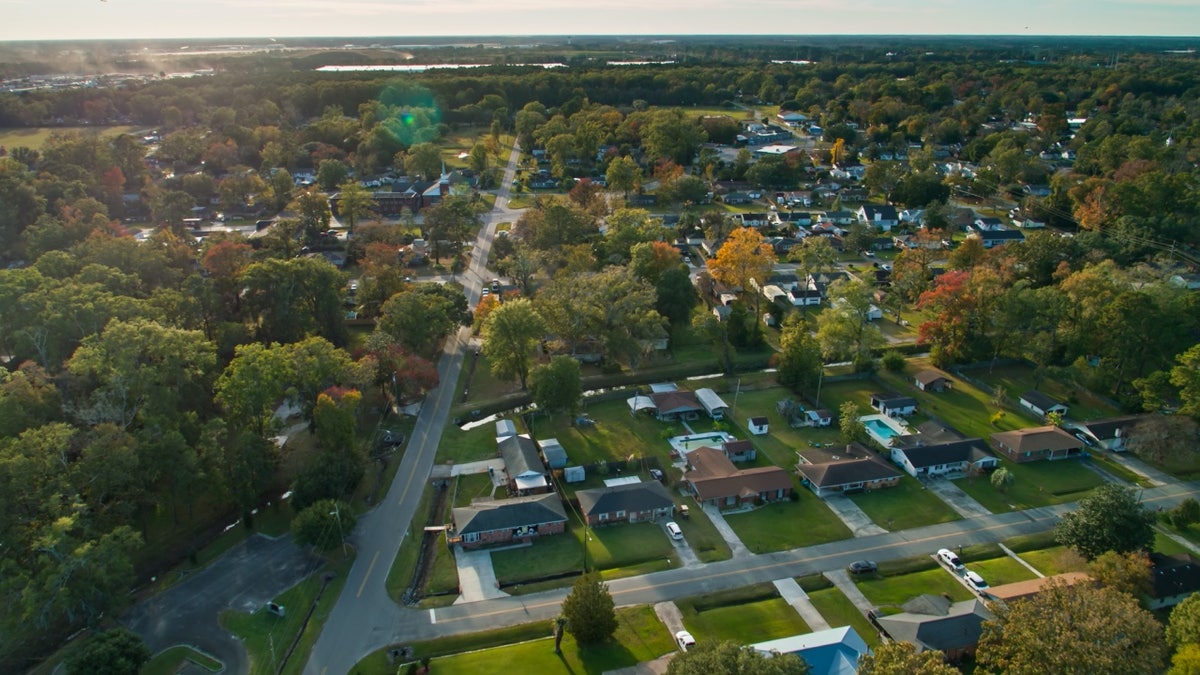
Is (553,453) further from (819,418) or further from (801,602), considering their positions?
(819,418)

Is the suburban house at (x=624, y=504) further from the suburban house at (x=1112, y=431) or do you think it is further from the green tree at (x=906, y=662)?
the suburban house at (x=1112, y=431)

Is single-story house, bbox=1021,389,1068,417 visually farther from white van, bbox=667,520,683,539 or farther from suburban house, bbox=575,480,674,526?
white van, bbox=667,520,683,539

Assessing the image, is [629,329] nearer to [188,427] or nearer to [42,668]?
[188,427]

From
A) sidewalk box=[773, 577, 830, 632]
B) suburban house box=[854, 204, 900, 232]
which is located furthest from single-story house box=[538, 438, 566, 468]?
suburban house box=[854, 204, 900, 232]


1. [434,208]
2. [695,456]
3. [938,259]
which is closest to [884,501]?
[695,456]

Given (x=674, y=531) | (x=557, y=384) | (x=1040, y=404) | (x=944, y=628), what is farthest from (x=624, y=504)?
(x=1040, y=404)

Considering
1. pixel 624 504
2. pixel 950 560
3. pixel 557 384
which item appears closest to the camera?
pixel 950 560

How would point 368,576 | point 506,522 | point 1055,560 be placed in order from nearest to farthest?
point 368,576
point 1055,560
point 506,522
